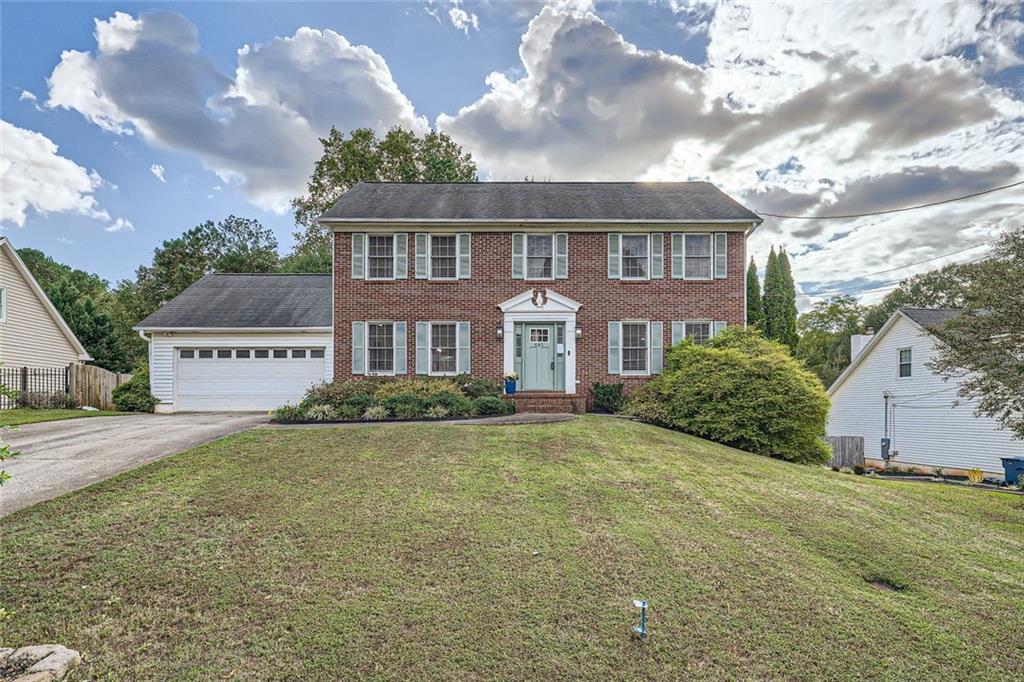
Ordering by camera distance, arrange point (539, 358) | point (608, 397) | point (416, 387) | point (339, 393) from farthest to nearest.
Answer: point (539, 358), point (608, 397), point (416, 387), point (339, 393)

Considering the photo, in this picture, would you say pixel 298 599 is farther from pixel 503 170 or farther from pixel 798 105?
pixel 503 170

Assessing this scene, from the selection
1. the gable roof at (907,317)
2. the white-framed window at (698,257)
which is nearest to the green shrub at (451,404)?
the white-framed window at (698,257)

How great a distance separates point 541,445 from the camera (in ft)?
29.1

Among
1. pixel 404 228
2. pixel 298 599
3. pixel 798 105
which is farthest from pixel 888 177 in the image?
pixel 298 599

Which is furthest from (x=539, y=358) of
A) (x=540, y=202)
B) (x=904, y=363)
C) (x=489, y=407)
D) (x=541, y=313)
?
(x=904, y=363)

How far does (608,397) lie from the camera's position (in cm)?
1448

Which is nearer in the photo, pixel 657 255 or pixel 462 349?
pixel 462 349

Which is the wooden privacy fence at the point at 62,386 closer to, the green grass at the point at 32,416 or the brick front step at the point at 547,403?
the green grass at the point at 32,416

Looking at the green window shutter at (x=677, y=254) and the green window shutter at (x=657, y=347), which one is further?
the green window shutter at (x=677, y=254)

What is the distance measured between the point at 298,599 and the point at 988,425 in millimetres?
22065

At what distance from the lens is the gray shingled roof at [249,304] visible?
1661 cm

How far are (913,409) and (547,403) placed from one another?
1554cm

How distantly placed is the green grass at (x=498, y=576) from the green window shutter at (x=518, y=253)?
345 inches

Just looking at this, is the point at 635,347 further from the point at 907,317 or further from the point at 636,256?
the point at 907,317
